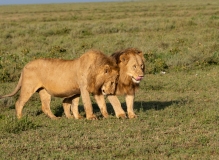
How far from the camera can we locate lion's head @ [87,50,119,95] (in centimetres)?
764

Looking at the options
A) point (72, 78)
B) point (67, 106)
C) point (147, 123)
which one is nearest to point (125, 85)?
point (147, 123)

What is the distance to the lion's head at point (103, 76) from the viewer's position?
7.64 meters

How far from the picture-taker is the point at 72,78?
831 centimetres

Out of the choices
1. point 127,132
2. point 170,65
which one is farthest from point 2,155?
point 170,65

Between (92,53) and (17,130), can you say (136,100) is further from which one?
(17,130)

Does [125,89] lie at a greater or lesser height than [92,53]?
lesser

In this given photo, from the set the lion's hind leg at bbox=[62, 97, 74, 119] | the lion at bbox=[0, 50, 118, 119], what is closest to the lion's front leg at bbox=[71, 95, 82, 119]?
the lion at bbox=[0, 50, 118, 119]

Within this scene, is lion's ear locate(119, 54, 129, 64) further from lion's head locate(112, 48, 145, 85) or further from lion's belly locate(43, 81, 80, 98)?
lion's belly locate(43, 81, 80, 98)

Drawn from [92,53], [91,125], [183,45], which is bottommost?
[183,45]

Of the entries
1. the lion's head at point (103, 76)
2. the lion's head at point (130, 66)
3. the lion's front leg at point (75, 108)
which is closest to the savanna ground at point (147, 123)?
the lion's front leg at point (75, 108)

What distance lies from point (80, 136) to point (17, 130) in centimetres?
104

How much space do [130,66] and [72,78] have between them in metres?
1.01

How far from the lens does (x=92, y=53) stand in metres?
7.98

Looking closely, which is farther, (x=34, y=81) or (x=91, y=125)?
(x=34, y=81)
